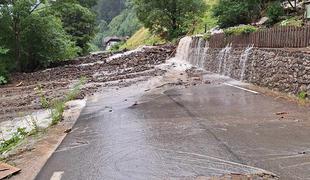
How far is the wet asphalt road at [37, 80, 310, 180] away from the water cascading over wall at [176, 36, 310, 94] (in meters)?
0.92

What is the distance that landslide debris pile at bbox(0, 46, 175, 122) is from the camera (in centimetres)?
1681

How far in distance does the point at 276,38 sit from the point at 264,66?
41.7 inches

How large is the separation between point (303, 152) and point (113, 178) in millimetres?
3123

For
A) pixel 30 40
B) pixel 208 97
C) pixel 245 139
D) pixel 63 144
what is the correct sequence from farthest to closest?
pixel 30 40, pixel 208 97, pixel 63 144, pixel 245 139

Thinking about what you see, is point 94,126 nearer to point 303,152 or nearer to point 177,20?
point 303,152

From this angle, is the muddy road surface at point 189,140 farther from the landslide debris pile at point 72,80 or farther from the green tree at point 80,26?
the green tree at point 80,26

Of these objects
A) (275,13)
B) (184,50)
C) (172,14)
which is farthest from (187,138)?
(172,14)

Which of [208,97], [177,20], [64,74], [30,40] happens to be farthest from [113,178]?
[177,20]

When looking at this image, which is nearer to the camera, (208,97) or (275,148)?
(275,148)

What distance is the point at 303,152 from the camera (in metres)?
6.92

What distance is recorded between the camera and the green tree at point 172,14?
4631 centimetres

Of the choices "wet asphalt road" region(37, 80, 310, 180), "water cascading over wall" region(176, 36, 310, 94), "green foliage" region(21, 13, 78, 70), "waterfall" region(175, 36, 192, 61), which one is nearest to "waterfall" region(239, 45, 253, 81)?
"water cascading over wall" region(176, 36, 310, 94)

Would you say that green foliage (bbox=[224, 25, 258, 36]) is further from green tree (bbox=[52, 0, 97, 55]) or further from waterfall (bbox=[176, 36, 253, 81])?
green tree (bbox=[52, 0, 97, 55])

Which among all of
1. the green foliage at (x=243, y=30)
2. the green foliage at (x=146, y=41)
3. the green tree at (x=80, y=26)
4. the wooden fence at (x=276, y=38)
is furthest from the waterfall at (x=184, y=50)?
the green tree at (x=80, y=26)
